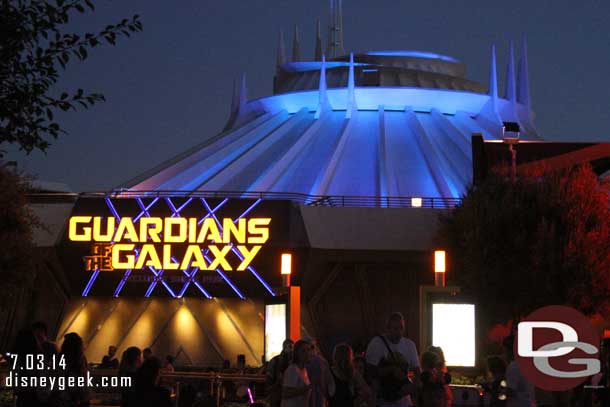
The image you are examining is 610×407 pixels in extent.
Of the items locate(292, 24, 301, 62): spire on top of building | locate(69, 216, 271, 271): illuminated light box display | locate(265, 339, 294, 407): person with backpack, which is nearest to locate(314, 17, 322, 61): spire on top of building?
locate(292, 24, 301, 62): spire on top of building

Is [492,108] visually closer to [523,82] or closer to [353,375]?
[523,82]

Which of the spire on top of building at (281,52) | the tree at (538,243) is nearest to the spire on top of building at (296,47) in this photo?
the spire on top of building at (281,52)

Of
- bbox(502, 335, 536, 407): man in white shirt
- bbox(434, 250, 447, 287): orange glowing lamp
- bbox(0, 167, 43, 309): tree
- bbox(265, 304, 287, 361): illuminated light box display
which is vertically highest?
bbox(0, 167, 43, 309): tree

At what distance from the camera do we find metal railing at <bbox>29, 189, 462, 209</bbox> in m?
39.3

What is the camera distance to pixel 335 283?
131 feet

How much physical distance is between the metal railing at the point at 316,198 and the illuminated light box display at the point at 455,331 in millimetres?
19294

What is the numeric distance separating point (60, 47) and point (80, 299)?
29.2 metres

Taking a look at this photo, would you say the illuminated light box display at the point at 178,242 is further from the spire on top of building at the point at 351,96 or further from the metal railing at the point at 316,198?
the spire on top of building at the point at 351,96

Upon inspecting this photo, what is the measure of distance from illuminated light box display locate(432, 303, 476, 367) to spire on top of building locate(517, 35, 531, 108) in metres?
36.8

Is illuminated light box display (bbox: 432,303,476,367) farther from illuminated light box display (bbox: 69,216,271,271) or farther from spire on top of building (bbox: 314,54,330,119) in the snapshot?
spire on top of building (bbox: 314,54,330,119)

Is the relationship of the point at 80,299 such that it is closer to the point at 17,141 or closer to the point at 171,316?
the point at 171,316

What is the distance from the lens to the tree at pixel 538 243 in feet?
98.7

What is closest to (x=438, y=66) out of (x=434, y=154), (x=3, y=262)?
(x=434, y=154)

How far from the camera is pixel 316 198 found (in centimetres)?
3969
